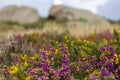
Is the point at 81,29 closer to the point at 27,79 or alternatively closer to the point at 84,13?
the point at 27,79

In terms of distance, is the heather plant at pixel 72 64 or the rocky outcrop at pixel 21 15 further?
the rocky outcrop at pixel 21 15

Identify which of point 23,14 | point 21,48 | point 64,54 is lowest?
point 23,14

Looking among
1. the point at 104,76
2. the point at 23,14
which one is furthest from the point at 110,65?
the point at 23,14

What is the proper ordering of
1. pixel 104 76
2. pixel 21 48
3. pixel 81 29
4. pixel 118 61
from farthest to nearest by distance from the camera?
pixel 81 29, pixel 21 48, pixel 118 61, pixel 104 76

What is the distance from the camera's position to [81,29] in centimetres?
1936

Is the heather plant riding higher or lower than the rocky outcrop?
higher

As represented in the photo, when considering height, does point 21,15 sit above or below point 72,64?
below

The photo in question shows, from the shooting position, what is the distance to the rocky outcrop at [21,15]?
155ft

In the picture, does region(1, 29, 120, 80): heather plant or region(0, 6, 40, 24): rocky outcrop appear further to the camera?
region(0, 6, 40, 24): rocky outcrop

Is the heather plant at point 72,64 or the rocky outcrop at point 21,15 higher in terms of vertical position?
the heather plant at point 72,64

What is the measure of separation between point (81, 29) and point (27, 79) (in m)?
15.4

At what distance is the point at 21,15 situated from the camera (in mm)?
47375

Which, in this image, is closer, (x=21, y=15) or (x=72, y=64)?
(x=72, y=64)

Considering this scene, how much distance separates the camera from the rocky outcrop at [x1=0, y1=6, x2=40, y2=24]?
155ft
